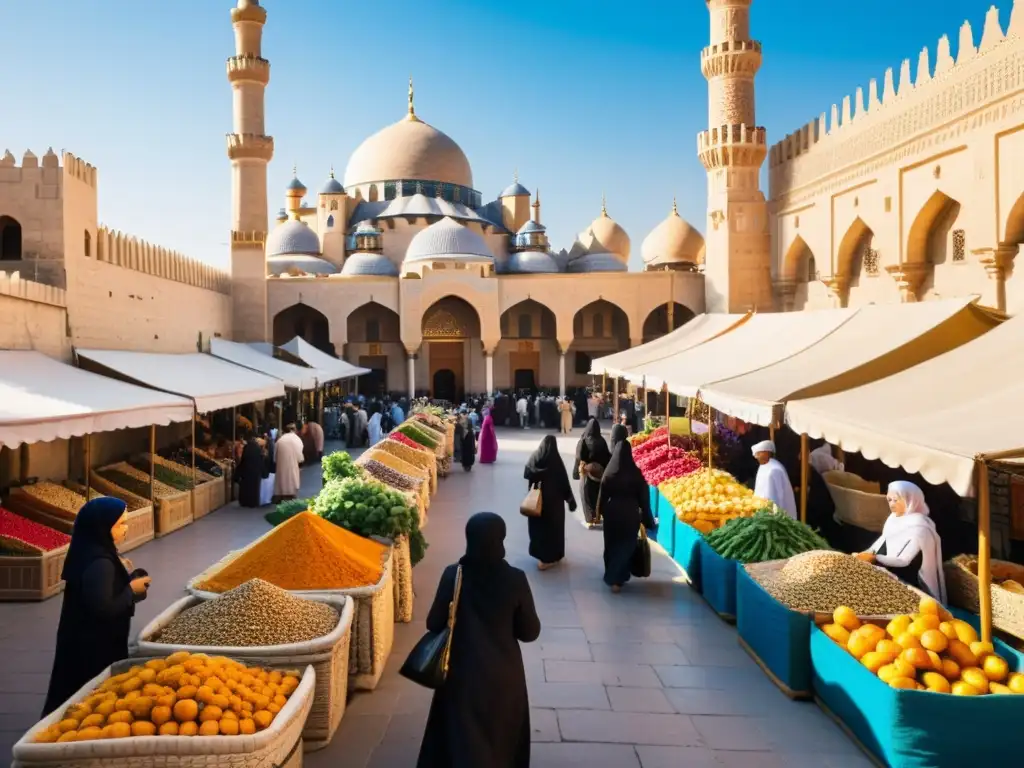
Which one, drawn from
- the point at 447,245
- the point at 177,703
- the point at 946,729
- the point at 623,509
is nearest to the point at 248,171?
the point at 447,245

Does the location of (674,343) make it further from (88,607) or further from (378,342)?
(378,342)

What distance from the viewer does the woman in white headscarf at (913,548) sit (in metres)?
4.57

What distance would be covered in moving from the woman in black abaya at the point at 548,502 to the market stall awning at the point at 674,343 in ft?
15.3

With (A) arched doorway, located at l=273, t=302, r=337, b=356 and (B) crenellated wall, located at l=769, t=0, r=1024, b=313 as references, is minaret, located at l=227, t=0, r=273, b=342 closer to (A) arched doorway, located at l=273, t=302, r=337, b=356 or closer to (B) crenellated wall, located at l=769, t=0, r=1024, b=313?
(A) arched doorway, located at l=273, t=302, r=337, b=356

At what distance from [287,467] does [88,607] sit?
7.00 m

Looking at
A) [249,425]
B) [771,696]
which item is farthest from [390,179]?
[771,696]

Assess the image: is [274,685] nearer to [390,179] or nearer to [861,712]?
[861,712]

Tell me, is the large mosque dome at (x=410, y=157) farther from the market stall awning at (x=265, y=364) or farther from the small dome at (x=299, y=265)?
the market stall awning at (x=265, y=364)

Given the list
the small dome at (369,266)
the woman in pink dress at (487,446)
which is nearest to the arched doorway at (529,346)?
the small dome at (369,266)

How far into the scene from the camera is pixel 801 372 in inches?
265

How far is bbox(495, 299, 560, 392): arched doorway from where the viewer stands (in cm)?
2711

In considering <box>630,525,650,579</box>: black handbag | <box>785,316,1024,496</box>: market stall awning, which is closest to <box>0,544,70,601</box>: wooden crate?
<box>630,525,650,579</box>: black handbag

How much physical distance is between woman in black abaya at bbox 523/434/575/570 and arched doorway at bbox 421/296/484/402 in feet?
64.4

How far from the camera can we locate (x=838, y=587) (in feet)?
14.0
